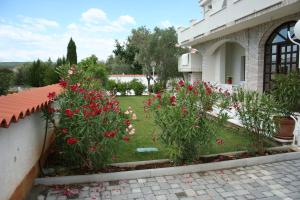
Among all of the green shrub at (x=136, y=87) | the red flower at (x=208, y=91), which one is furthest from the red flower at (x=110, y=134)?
the green shrub at (x=136, y=87)

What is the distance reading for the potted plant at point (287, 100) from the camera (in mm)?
7637

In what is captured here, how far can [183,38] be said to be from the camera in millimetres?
23844

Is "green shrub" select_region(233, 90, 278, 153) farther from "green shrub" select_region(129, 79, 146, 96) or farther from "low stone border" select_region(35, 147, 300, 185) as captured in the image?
"green shrub" select_region(129, 79, 146, 96)

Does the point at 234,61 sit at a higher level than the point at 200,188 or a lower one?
higher

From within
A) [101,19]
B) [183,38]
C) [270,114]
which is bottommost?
[270,114]

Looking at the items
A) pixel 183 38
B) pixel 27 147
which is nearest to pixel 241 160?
pixel 27 147

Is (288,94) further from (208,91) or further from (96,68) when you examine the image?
(96,68)

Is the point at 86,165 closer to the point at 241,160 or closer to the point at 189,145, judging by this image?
the point at 189,145

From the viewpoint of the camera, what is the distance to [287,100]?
7668mm

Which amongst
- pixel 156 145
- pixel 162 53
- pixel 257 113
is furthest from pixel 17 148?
pixel 162 53

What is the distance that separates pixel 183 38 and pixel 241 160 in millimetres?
18842

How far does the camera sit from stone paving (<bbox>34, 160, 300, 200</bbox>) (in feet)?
15.6

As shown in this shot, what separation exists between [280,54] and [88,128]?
453 inches

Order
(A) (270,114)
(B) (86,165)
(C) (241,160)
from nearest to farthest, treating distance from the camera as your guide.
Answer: (B) (86,165) < (C) (241,160) < (A) (270,114)
